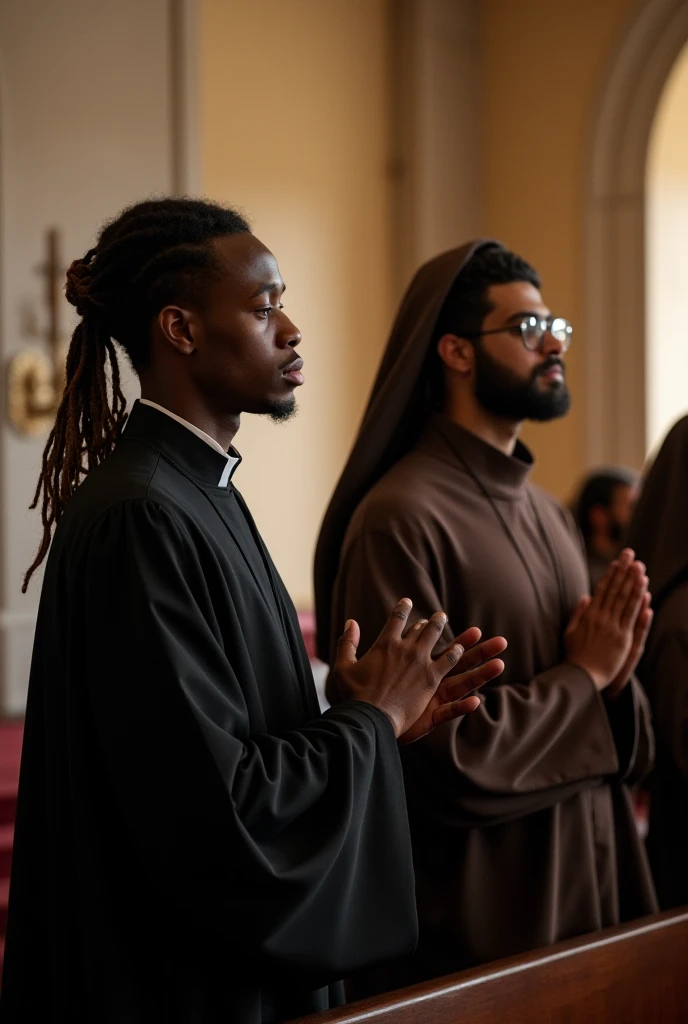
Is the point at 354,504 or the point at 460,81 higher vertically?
the point at 460,81

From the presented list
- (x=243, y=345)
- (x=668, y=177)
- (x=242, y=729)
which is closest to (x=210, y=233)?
(x=243, y=345)

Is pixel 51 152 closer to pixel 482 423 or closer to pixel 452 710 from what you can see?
pixel 482 423

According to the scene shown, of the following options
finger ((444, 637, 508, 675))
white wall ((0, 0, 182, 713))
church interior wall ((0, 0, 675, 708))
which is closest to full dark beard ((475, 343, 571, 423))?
finger ((444, 637, 508, 675))

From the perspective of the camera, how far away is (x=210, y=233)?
1.93 m

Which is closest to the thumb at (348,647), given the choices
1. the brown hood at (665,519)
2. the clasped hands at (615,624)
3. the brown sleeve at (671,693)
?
the clasped hands at (615,624)

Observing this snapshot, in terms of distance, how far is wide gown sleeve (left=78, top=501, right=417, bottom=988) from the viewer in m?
1.61

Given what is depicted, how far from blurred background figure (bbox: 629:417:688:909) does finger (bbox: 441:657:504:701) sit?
42.5 inches

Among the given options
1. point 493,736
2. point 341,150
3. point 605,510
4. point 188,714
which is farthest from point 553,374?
point 341,150

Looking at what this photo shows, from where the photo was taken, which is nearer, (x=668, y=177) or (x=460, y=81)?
(x=668, y=177)

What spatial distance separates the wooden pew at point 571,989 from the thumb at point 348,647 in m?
0.50

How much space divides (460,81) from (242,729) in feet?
22.0

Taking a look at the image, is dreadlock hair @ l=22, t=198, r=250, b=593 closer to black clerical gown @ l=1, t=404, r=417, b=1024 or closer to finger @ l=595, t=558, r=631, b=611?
black clerical gown @ l=1, t=404, r=417, b=1024

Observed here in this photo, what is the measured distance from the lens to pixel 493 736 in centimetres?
244

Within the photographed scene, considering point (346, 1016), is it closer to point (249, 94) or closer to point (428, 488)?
point (428, 488)
